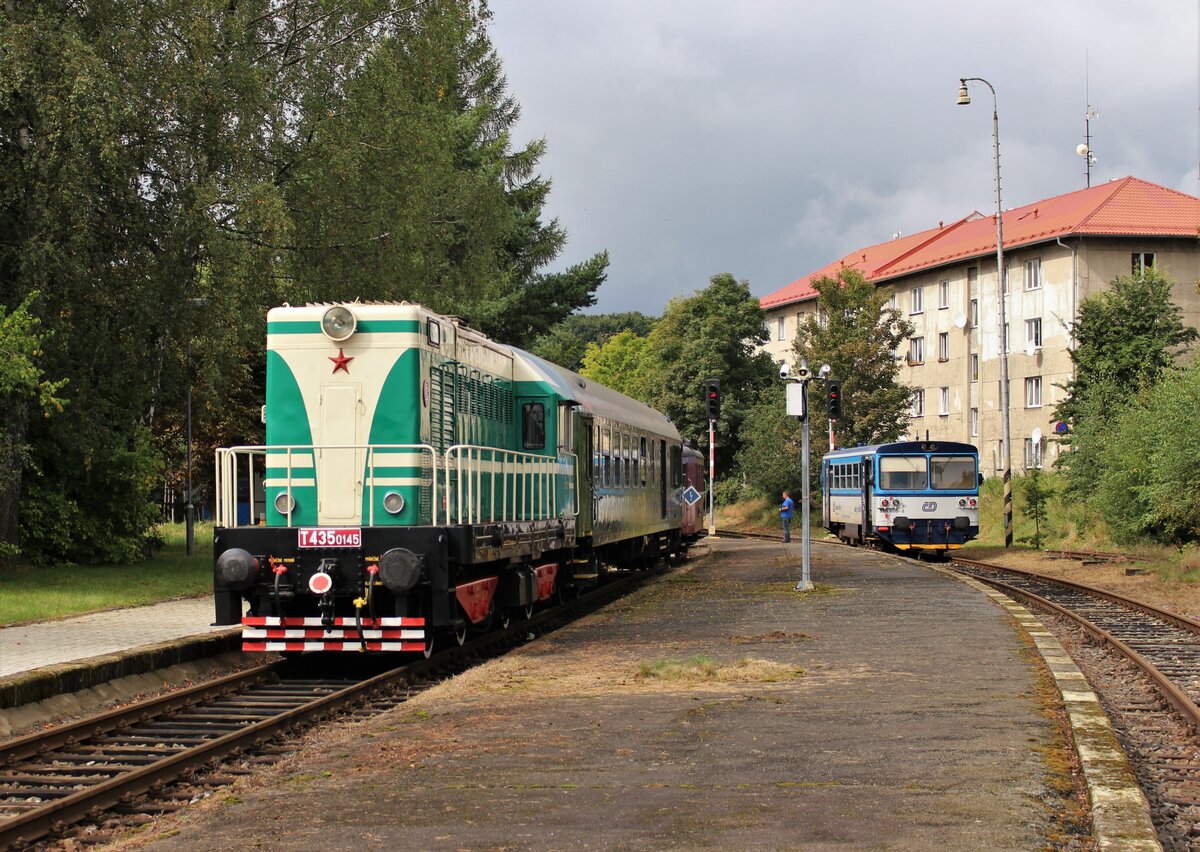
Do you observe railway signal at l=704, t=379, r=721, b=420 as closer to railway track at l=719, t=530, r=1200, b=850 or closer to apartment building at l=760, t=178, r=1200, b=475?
railway track at l=719, t=530, r=1200, b=850

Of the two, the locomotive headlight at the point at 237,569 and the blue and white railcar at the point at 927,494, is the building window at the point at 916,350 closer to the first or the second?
the blue and white railcar at the point at 927,494

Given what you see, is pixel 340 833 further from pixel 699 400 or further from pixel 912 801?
pixel 699 400

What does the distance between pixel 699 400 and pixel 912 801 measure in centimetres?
5877

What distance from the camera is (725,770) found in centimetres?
801

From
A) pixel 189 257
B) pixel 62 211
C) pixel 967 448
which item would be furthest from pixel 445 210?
pixel 967 448

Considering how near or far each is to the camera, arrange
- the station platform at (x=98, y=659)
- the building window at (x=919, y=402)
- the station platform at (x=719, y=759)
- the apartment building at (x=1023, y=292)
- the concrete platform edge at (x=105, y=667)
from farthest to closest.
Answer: the building window at (x=919, y=402), the apartment building at (x=1023, y=292), the station platform at (x=98, y=659), the concrete platform edge at (x=105, y=667), the station platform at (x=719, y=759)

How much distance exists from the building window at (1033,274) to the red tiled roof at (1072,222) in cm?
119

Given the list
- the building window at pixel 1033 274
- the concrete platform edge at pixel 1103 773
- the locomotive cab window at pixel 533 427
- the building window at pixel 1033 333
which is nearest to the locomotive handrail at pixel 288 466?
the locomotive cab window at pixel 533 427

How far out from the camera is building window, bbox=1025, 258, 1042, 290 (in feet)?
198

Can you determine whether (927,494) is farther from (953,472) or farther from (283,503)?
(283,503)

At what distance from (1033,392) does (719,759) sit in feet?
183

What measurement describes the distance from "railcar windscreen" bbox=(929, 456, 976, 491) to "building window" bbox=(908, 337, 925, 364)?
36883 millimetres

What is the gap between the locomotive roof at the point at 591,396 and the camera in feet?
59.8

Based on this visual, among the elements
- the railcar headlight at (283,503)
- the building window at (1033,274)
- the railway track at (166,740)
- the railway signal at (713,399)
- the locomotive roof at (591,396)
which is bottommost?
the railway track at (166,740)
